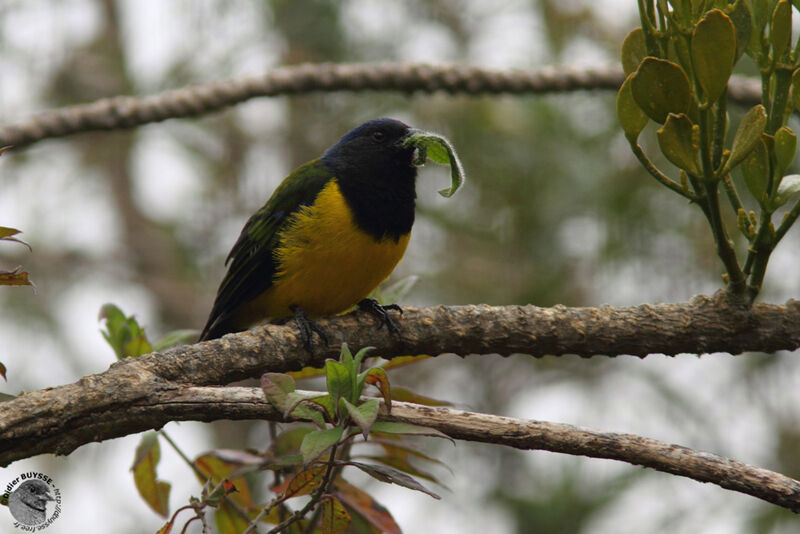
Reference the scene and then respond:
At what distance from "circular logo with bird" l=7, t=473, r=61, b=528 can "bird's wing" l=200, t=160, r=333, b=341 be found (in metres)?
1.65

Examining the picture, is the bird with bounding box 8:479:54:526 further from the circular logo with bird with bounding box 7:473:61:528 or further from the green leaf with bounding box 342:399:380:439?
the green leaf with bounding box 342:399:380:439

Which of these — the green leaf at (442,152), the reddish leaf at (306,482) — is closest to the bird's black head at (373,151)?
the green leaf at (442,152)

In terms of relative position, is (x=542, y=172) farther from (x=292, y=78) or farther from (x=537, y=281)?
(x=292, y=78)

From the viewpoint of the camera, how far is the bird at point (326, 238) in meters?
3.33

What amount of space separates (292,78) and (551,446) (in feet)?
7.69

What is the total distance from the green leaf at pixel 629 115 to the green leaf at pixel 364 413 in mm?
928

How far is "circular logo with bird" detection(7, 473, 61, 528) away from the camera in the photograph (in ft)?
5.53

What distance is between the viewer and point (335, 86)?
12.3 ft

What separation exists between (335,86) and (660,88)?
6.67ft

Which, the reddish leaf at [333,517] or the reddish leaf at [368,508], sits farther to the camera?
the reddish leaf at [368,508]

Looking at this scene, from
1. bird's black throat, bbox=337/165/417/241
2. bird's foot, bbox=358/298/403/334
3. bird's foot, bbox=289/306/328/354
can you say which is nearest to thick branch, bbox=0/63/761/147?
bird's black throat, bbox=337/165/417/241

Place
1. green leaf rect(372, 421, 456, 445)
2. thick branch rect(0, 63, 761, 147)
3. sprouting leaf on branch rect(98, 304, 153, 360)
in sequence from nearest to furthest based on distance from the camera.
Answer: green leaf rect(372, 421, 456, 445), sprouting leaf on branch rect(98, 304, 153, 360), thick branch rect(0, 63, 761, 147)

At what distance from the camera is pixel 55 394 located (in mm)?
1840

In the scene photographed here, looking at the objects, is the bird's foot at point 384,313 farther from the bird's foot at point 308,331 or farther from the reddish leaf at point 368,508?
the reddish leaf at point 368,508
